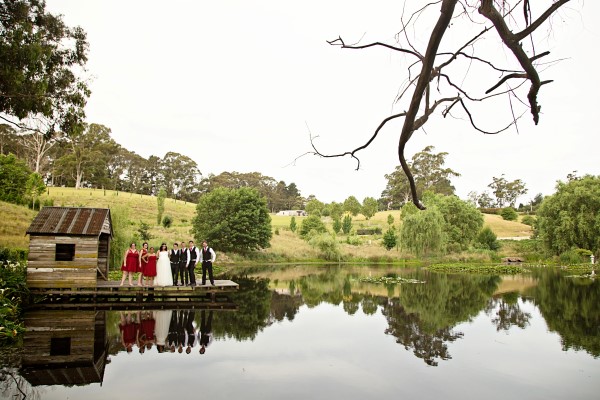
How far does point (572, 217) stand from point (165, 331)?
125 feet

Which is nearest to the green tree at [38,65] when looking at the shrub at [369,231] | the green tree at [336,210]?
the shrub at [369,231]

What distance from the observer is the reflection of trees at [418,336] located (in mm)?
10750

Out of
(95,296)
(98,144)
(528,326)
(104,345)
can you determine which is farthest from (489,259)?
(98,144)

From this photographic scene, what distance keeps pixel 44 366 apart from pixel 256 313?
8.01 m

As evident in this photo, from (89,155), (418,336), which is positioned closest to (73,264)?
(418,336)

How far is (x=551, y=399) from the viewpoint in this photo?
308 inches

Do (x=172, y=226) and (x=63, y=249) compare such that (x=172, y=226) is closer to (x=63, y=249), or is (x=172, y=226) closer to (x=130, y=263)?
(x=63, y=249)

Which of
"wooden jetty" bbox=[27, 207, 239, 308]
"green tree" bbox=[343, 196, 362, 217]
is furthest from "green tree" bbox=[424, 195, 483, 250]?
"wooden jetty" bbox=[27, 207, 239, 308]

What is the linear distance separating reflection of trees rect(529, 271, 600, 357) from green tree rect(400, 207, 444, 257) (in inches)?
559

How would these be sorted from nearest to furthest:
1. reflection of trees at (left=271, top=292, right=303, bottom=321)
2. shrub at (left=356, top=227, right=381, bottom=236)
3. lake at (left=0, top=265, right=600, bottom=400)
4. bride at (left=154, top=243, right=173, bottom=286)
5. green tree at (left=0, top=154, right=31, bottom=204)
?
lake at (left=0, top=265, right=600, bottom=400), reflection of trees at (left=271, top=292, right=303, bottom=321), bride at (left=154, top=243, right=173, bottom=286), green tree at (left=0, top=154, right=31, bottom=204), shrub at (left=356, top=227, right=381, bottom=236)

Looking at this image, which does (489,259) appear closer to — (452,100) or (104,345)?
(104,345)

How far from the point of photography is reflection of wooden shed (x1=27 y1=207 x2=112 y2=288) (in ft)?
50.8

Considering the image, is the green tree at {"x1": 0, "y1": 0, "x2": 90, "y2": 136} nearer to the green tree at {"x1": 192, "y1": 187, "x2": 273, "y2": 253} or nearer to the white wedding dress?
the white wedding dress

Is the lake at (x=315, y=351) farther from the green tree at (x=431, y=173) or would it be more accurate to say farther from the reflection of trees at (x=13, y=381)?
the green tree at (x=431, y=173)
